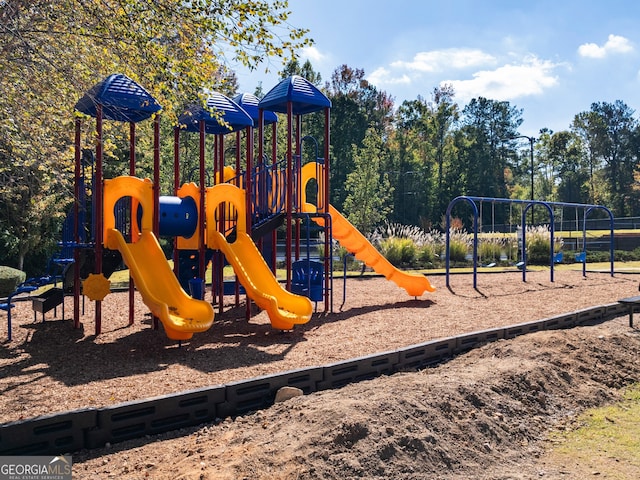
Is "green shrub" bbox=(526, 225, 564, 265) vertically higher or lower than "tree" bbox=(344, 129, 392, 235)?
lower

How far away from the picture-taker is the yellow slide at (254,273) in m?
7.48

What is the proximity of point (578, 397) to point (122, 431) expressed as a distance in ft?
13.9

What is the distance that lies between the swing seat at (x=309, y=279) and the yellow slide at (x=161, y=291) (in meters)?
2.38

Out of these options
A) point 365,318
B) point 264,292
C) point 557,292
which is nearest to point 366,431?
point 264,292

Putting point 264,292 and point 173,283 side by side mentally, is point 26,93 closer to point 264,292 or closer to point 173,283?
point 173,283

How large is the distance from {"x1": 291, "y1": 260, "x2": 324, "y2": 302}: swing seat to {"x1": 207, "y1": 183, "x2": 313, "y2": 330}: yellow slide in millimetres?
992

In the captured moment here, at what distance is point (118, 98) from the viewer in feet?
24.2

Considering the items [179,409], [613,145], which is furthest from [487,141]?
[179,409]

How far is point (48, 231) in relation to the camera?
1805 centimetres

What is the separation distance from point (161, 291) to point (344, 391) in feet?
11.4

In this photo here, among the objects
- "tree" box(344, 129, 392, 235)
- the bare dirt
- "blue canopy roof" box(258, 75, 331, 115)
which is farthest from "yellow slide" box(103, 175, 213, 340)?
"tree" box(344, 129, 392, 235)

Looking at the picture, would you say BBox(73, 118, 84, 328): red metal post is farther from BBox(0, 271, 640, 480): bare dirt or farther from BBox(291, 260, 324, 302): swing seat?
BBox(291, 260, 324, 302): swing seat

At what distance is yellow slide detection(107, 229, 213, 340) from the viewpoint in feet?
21.7

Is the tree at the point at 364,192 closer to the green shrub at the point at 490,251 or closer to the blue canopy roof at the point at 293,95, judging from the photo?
the green shrub at the point at 490,251
